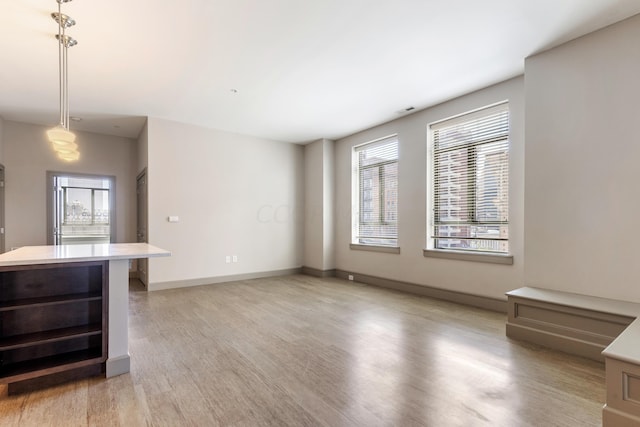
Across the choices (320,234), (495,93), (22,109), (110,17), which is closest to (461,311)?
(495,93)

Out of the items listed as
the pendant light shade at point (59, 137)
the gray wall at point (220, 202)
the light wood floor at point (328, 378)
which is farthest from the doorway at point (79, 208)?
the pendant light shade at point (59, 137)

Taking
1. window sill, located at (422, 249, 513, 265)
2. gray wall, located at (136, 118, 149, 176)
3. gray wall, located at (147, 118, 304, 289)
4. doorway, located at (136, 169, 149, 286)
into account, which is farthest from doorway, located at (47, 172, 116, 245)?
window sill, located at (422, 249, 513, 265)

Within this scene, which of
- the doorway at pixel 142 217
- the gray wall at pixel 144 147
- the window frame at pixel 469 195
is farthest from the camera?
the doorway at pixel 142 217

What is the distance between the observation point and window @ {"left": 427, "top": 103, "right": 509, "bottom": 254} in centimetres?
416

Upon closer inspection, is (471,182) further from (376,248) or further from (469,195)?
(376,248)

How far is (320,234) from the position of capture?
6.89 meters

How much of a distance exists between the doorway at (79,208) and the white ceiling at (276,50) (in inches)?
64.1

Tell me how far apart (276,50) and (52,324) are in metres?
3.18

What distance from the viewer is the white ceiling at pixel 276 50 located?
2.69 metres

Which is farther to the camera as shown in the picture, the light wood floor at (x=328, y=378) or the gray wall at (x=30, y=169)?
the gray wall at (x=30, y=169)

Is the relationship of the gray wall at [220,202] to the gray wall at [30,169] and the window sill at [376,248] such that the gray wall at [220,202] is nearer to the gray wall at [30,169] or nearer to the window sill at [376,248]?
the window sill at [376,248]

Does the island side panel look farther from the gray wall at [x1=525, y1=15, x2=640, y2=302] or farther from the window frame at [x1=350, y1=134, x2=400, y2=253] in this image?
the window frame at [x1=350, y1=134, x2=400, y2=253]

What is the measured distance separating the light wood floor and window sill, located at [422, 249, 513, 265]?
70 cm

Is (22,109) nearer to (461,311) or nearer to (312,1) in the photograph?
(312,1)
